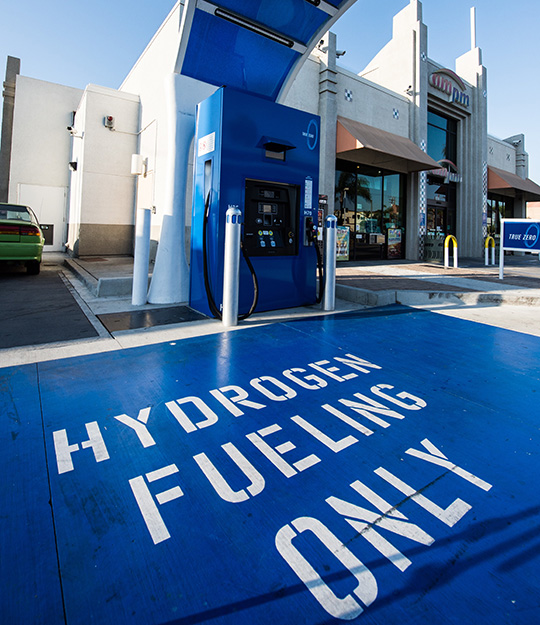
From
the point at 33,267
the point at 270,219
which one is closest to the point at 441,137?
the point at 270,219

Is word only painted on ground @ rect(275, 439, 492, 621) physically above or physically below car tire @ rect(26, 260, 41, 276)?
below

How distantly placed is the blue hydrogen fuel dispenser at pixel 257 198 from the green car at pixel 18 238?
4308mm

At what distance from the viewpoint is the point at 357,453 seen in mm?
2006

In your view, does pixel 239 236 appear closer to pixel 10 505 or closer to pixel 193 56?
pixel 193 56

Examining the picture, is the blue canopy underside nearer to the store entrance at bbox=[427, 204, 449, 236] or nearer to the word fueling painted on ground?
the word fueling painted on ground

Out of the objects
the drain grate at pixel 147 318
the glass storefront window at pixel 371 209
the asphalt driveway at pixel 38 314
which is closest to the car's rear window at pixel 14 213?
the asphalt driveway at pixel 38 314

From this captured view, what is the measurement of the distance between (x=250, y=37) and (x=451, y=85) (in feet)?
44.4

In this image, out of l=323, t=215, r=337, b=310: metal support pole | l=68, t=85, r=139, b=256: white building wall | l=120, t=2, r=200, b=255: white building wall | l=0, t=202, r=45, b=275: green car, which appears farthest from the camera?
l=68, t=85, r=139, b=256: white building wall

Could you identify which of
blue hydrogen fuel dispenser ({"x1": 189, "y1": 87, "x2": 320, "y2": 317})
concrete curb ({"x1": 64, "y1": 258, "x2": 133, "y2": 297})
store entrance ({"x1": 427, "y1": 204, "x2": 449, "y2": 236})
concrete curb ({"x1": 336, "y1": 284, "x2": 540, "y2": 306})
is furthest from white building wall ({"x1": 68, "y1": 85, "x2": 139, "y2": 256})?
store entrance ({"x1": 427, "y1": 204, "x2": 449, "y2": 236})

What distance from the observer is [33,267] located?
8383mm

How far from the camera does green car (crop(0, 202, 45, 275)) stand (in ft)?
23.5

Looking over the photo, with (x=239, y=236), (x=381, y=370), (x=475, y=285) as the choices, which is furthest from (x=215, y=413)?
(x=475, y=285)

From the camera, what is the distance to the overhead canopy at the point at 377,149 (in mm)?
11227

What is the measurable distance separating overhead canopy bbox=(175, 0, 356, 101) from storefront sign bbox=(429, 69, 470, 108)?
11490 millimetres
